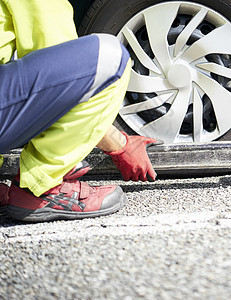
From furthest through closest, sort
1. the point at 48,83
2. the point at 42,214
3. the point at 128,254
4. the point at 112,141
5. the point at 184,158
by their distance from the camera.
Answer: the point at 184,158 → the point at 112,141 → the point at 42,214 → the point at 48,83 → the point at 128,254

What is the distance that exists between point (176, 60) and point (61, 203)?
3.33 ft

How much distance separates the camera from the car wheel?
2410 mm

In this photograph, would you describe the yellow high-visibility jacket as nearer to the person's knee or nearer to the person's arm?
the person's knee

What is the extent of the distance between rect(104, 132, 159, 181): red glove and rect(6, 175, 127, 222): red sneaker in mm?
198

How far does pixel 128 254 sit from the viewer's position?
1519mm

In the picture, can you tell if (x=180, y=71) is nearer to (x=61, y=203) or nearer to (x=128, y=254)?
(x=61, y=203)

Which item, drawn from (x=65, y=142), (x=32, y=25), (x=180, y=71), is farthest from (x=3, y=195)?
(x=180, y=71)

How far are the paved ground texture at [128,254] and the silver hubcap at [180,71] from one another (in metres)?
0.54

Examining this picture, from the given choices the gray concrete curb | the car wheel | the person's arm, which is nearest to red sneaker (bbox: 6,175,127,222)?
the person's arm

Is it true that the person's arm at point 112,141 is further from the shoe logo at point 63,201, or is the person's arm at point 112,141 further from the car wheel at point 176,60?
the car wheel at point 176,60

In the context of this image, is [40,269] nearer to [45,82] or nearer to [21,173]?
[21,173]

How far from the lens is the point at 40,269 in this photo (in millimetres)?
1494

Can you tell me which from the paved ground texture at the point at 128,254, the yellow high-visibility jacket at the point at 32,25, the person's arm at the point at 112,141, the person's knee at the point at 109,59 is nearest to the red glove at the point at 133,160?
the person's arm at the point at 112,141

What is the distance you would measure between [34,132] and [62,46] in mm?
356
